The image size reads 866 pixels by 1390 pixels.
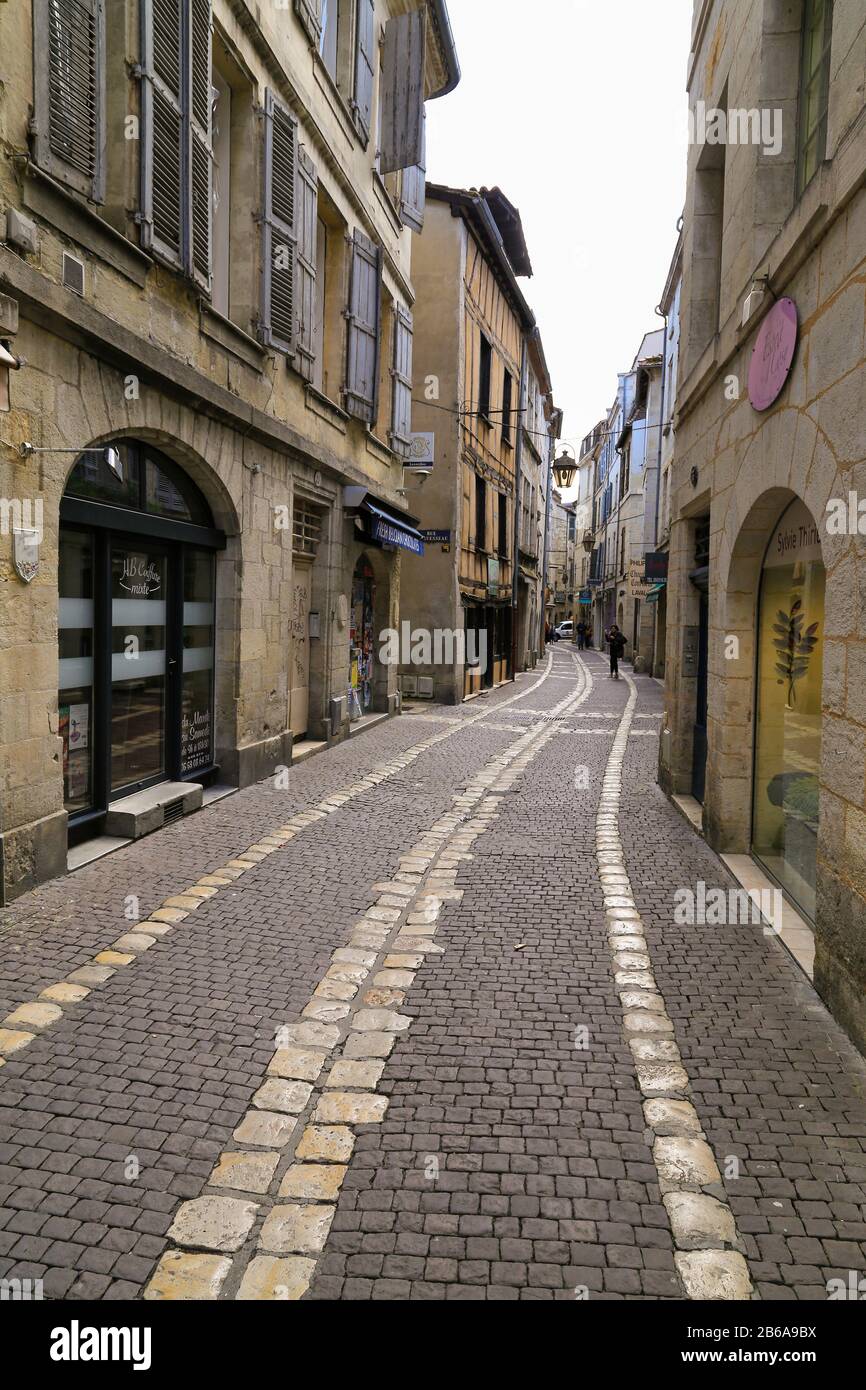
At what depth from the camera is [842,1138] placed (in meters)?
3.03

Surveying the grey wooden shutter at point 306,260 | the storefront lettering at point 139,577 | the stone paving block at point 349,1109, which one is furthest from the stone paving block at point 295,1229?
the grey wooden shutter at point 306,260

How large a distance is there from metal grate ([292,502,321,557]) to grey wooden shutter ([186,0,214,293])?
11.6 ft

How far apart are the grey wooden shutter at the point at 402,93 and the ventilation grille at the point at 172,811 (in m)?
10.3

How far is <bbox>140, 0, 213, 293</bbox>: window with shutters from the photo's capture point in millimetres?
6362

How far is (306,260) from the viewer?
982 cm

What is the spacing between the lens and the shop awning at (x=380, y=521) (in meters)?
12.1

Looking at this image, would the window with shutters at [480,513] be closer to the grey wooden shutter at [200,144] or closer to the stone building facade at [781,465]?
the stone building facade at [781,465]

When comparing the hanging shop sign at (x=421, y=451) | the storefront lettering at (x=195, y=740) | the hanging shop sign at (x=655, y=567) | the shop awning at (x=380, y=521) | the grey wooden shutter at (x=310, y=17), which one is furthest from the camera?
the hanging shop sign at (x=655, y=567)

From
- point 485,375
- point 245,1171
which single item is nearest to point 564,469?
point 485,375

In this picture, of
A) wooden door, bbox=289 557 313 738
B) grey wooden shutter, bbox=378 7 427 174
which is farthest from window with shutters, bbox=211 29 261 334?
grey wooden shutter, bbox=378 7 427 174

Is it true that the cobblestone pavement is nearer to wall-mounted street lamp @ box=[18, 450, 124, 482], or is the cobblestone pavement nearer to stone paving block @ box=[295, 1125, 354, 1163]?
stone paving block @ box=[295, 1125, 354, 1163]

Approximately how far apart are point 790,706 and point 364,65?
10876 mm
